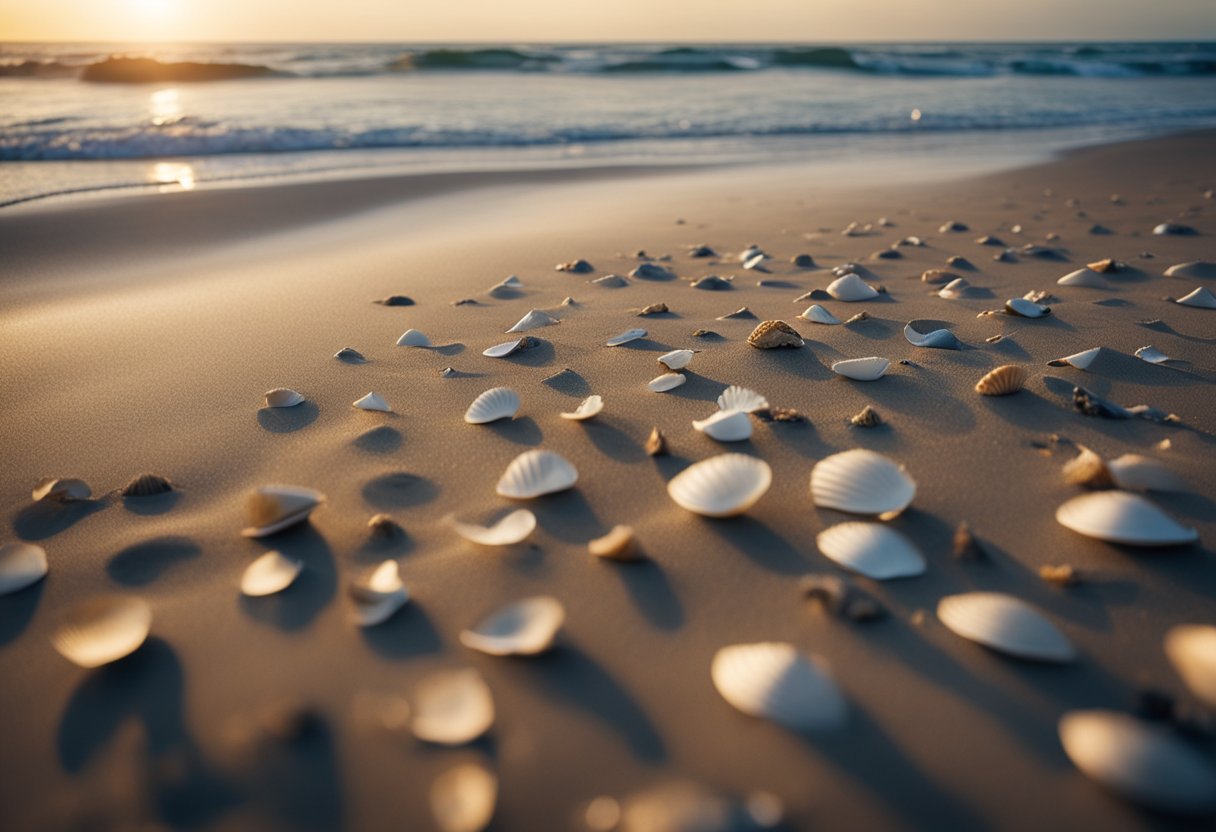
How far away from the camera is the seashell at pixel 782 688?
3.30 feet

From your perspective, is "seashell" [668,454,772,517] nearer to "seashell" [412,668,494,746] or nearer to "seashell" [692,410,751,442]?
"seashell" [692,410,751,442]

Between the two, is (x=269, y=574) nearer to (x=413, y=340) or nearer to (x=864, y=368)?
(x=413, y=340)

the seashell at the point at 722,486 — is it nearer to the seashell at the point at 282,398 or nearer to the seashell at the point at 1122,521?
the seashell at the point at 1122,521

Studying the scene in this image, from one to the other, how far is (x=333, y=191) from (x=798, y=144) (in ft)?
19.5

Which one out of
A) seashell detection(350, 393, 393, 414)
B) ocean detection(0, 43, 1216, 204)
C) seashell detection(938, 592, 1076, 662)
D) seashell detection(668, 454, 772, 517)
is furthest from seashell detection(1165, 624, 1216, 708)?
ocean detection(0, 43, 1216, 204)

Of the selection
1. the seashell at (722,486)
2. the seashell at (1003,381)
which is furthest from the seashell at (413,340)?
the seashell at (1003,381)

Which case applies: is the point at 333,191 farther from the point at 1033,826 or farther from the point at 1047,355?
the point at 1033,826

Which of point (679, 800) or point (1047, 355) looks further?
point (1047, 355)

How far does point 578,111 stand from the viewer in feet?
Answer: 37.7

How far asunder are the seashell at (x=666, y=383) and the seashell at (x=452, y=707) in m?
1.09

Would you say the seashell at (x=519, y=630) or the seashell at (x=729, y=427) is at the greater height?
the seashell at (x=729, y=427)

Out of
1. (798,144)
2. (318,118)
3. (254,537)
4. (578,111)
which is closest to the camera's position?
(254,537)

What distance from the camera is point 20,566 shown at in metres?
1.35

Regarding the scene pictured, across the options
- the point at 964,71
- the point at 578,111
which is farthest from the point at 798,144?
the point at 964,71
